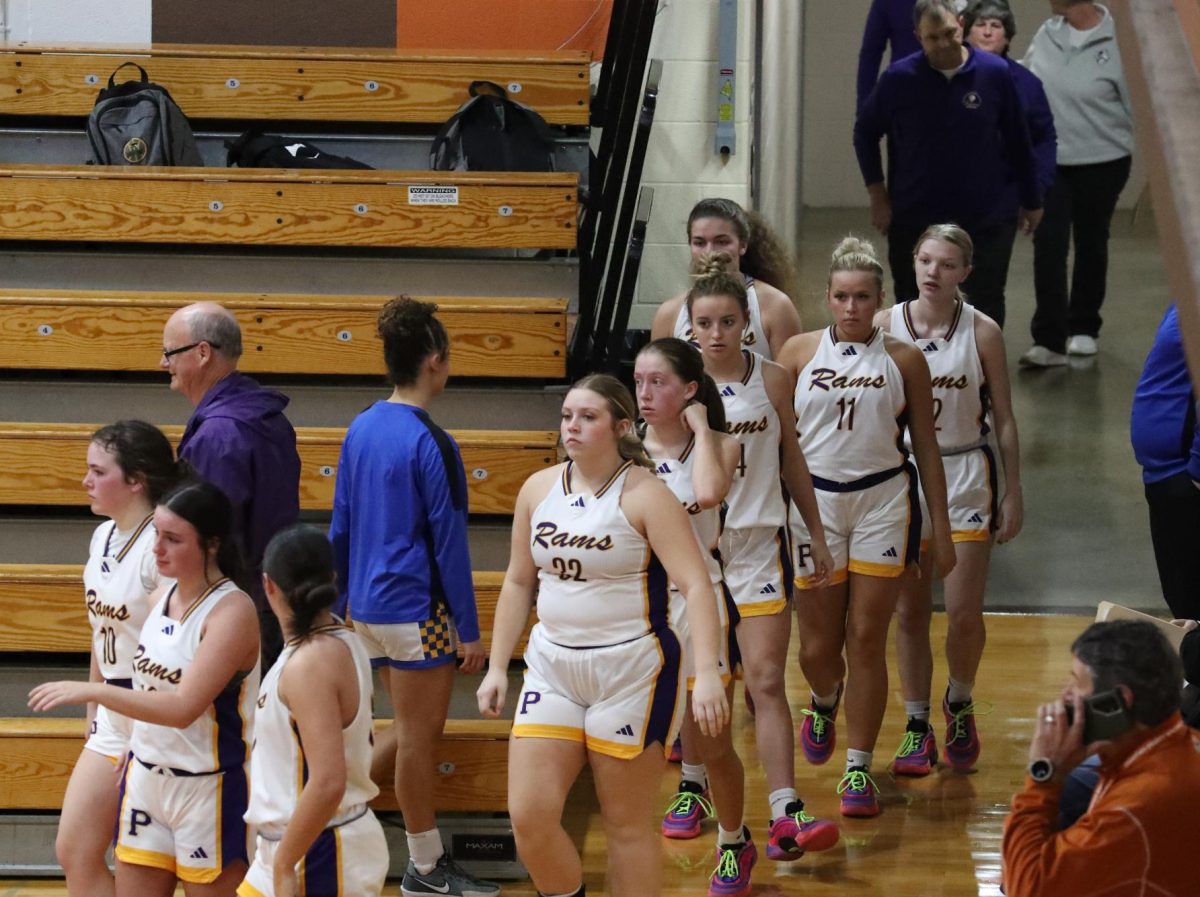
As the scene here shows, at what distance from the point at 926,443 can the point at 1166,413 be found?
0.84 metres

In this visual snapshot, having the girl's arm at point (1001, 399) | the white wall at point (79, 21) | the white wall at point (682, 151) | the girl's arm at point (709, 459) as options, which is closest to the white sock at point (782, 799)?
the girl's arm at point (709, 459)

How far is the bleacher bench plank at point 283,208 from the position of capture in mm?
6043

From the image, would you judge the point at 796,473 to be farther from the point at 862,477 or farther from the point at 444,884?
the point at 444,884

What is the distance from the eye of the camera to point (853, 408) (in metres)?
4.81

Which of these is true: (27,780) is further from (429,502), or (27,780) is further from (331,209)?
(331,209)

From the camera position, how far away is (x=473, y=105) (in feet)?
20.7

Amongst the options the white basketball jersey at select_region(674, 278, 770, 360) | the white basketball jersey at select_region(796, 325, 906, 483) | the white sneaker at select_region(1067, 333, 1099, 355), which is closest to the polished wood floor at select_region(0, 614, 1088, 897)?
the white basketball jersey at select_region(796, 325, 906, 483)

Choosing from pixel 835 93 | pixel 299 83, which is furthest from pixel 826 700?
pixel 835 93

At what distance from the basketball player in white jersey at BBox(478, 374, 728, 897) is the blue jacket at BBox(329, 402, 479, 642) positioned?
0.61m

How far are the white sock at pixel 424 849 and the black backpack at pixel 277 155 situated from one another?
2.93m

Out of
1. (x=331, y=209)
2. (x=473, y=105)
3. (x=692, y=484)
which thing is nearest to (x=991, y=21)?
(x=473, y=105)

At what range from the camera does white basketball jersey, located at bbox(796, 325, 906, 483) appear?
480 centimetres

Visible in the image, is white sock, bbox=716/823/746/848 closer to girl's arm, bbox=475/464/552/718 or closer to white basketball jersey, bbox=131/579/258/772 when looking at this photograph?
girl's arm, bbox=475/464/552/718

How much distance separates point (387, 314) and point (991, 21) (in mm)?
4212
